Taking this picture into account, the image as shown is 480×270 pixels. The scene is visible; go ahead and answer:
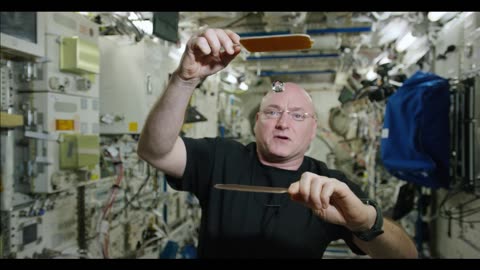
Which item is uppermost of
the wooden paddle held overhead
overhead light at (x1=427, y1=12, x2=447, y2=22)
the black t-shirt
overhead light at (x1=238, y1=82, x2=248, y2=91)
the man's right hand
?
overhead light at (x1=427, y1=12, x2=447, y2=22)

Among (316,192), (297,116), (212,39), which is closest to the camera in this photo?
(316,192)

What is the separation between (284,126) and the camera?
5.41ft

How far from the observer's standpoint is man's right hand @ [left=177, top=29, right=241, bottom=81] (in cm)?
115

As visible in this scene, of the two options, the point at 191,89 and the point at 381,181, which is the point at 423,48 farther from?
the point at 191,89

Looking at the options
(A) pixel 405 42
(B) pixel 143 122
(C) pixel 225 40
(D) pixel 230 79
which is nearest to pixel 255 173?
(C) pixel 225 40

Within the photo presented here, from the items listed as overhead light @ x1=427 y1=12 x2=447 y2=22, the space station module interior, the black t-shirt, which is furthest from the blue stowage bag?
the black t-shirt

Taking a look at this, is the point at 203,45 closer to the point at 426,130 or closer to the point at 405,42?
the point at 426,130

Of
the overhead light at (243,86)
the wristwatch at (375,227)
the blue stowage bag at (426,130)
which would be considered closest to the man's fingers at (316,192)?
the wristwatch at (375,227)

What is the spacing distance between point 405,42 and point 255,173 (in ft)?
11.6

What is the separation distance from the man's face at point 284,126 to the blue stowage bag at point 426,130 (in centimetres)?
170

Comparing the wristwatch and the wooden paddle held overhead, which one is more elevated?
the wooden paddle held overhead

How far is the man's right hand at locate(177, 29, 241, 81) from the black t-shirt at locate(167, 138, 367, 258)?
1.63ft

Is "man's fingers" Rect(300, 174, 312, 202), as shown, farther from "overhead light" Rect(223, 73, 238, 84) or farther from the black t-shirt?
"overhead light" Rect(223, 73, 238, 84)

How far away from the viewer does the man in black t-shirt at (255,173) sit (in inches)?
49.4
